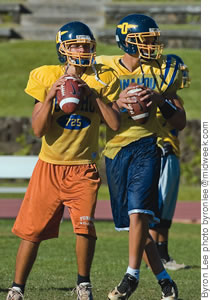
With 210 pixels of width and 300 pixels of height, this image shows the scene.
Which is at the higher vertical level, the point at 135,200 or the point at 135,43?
the point at 135,43

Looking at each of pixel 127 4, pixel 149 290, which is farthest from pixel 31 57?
pixel 149 290

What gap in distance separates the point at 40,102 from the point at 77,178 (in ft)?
2.08

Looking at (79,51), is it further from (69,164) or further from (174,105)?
(174,105)

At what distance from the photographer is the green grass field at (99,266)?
298 inches

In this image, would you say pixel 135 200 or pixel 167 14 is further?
pixel 167 14

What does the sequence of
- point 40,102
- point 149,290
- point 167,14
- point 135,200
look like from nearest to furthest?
1. point 40,102
2. point 135,200
3. point 149,290
4. point 167,14

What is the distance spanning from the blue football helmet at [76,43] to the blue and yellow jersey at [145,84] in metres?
0.68

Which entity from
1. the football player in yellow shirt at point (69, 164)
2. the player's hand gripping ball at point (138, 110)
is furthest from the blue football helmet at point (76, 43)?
the player's hand gripping ball at point (138, 110)

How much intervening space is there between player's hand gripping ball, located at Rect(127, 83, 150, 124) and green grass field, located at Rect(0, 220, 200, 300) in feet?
5.06

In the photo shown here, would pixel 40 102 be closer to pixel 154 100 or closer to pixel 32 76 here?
pixel 32 76

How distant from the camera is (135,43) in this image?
7.02 meters

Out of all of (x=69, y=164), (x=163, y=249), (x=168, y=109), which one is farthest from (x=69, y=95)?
(x=163, y=249)

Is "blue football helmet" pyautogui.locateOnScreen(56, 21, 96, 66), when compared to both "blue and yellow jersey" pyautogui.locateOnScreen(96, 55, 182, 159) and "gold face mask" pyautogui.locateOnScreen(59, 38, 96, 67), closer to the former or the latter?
"gold face mask" pyautogui.locateOnScreen(59, 38, 96, 67)

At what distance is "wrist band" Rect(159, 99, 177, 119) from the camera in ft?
23.2
